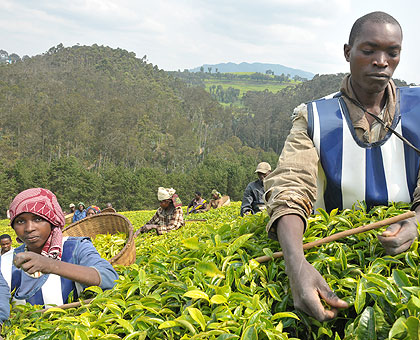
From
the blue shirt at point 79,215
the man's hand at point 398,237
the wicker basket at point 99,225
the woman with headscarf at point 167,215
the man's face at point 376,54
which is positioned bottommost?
the blue shirt at point 79,215

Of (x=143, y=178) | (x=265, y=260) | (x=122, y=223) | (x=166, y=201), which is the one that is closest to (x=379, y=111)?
(x=265, y=260)

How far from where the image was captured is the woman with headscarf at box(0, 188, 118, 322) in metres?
1.94

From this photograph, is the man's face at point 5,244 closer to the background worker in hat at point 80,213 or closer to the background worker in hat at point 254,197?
the background worker in hat at point 80,213

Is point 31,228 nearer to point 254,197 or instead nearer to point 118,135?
point 254,197

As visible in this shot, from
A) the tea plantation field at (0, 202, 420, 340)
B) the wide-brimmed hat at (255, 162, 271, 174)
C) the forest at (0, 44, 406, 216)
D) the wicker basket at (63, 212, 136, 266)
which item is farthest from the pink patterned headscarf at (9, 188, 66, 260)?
the forest at (0, 44, 406, 216)

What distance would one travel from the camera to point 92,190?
37375 mm

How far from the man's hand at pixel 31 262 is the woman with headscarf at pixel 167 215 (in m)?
4.93

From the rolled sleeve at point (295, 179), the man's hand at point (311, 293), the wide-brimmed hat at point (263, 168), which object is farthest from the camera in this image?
the wide-brimmed hat at point (263, 168)

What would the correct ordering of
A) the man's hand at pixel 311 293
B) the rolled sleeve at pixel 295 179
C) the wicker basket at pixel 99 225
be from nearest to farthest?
the man's hand at pixel 311 293
the rolled sleeve at pixel 295 179
the wicker basket at pixel 99 225

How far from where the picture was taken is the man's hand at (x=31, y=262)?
170 centimetres

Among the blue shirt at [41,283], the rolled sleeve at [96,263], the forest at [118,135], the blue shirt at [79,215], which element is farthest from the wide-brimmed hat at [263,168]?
the forest at [118,135]

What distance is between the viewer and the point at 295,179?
1355mm

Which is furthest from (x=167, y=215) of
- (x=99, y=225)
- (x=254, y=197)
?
(x=99, y=225)

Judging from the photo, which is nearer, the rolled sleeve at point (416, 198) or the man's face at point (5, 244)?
the rolled sleeve at point (416, 198)
